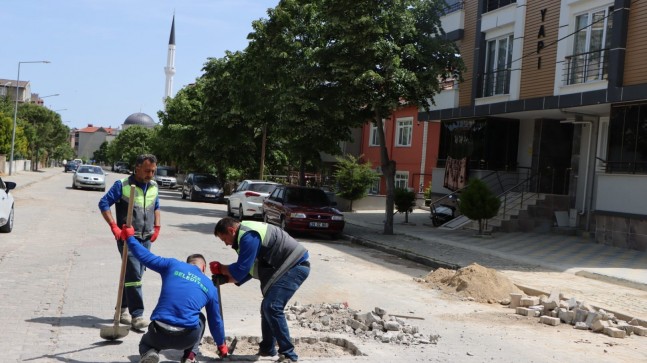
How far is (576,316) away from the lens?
353 inches

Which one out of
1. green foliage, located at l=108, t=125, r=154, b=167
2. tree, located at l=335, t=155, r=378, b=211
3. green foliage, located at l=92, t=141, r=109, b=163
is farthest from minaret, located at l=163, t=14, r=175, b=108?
tree, located at l=335, t=155, r=378, b=211

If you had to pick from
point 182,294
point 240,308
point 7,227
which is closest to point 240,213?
point 7,227

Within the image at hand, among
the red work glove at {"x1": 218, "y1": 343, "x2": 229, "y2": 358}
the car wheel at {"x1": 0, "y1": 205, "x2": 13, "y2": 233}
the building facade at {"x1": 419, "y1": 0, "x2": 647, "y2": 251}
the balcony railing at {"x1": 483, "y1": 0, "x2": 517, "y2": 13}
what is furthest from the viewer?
the balcony railing at {"x1": 483, "y1": 0, "x2": 517, "y2": 13}

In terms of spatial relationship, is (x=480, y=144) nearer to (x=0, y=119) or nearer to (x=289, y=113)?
(x=289, y=113)

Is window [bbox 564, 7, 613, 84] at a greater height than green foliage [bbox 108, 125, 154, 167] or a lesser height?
greater

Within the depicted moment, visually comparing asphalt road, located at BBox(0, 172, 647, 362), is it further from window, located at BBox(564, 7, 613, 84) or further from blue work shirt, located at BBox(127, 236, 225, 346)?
window, located at BBox(564, 7, 613, 84)

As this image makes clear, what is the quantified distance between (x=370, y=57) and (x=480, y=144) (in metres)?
7.33

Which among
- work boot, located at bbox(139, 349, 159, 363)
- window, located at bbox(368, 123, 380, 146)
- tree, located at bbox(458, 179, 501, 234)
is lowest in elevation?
work boot, located at bbox(139, 349, 159, 363)

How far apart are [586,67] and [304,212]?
29.7 feet

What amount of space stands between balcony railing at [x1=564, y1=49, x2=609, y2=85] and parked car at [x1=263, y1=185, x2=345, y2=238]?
790 centimetres

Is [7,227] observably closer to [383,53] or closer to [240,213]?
[383,53]

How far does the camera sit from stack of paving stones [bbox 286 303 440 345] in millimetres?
7219

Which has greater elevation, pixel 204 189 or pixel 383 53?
pixel 383 53

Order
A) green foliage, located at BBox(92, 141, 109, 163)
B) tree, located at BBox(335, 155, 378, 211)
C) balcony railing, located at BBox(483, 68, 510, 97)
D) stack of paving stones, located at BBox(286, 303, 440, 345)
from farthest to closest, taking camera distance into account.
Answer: green foliage, located at BBox(92, 141, 109, 163) → tree, located at BBox(335, 155, 378, 211) → balcony railing, located at BBox(483, 68, 510, 97) → stack of paving stones, located at BBox(286, 303, 440, 345)
